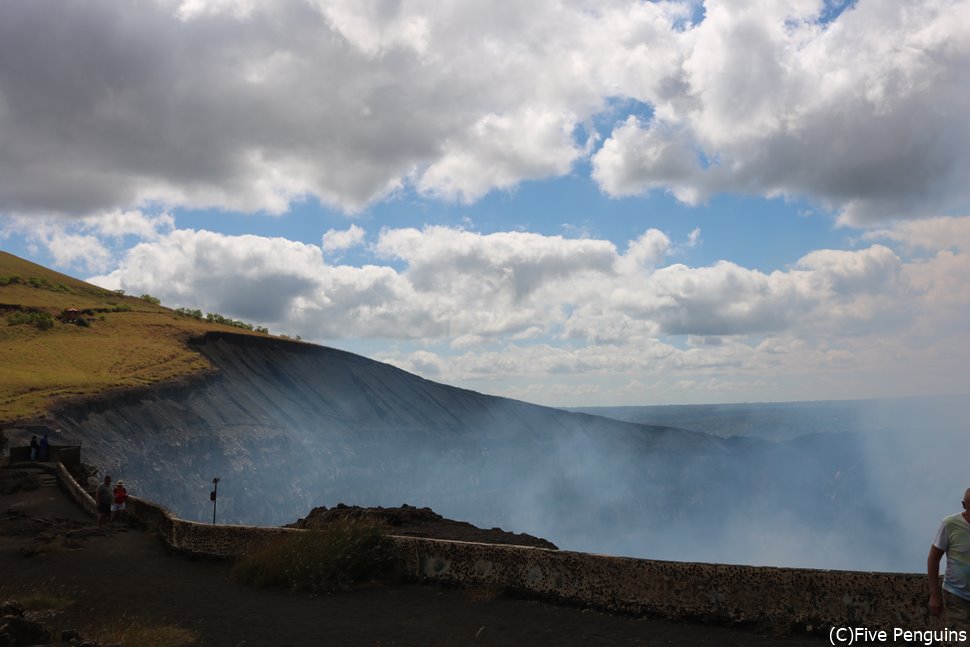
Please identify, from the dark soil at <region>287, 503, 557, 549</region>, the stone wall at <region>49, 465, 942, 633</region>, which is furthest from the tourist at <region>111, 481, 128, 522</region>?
the stone wall at <region>49, 465, 942, 633</region>

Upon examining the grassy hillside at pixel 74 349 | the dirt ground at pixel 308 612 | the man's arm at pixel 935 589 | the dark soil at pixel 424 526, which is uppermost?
the grassy hillside at pixel 74 349

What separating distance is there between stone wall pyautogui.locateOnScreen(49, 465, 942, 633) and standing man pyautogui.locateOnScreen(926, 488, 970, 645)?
0.55 meters

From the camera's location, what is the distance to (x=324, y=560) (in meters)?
10.2

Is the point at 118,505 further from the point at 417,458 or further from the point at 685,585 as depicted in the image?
the point at 417,458

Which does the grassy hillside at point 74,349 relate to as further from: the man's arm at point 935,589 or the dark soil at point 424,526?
the man's arm at point 935,589

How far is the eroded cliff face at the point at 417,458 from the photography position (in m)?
51.7

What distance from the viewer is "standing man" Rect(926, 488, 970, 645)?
18.3ft

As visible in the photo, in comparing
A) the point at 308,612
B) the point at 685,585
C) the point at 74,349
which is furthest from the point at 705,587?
the point at 74,349

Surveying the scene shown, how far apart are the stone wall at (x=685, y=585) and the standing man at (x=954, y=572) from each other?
1.80ft

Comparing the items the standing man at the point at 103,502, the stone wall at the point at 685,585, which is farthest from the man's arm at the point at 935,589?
the standing man at the point at 103,502

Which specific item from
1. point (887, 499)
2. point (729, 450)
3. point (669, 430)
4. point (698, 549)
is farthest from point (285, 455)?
point (887, 499)

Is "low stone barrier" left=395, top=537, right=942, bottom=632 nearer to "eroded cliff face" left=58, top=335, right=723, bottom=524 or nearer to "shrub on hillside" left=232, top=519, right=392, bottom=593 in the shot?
"shrub on hillside" left=232, top=519, right=392, bottom=593

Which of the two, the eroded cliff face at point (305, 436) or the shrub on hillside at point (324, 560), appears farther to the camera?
the eroded cliff face at point (305, 436)

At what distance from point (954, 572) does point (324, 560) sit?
775 centimetres
